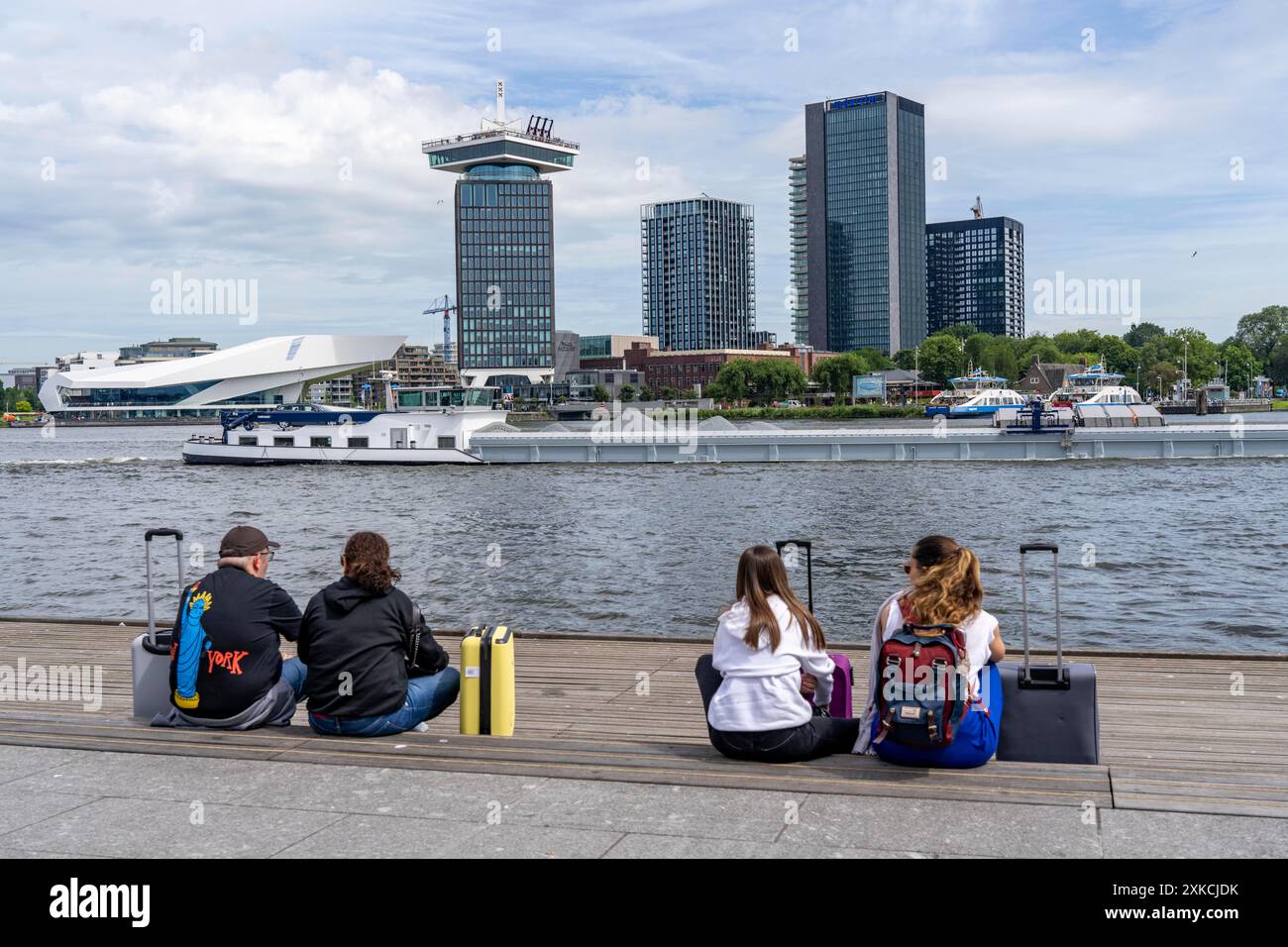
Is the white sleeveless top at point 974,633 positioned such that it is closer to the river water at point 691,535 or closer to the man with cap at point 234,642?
the man with cap at point 234,642

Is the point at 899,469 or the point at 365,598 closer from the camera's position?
the point at 365,598

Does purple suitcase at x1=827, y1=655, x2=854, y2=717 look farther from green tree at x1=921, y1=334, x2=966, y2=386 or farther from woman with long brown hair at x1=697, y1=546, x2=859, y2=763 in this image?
green tree at x1=921, y1=334, x2=966, y2=386

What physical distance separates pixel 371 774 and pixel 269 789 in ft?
1.68

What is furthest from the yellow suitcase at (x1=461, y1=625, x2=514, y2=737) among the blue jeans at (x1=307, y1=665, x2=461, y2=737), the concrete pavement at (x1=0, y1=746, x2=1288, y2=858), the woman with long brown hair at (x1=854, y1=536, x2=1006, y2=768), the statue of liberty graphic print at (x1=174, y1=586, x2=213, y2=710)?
the woman with long brown hair at (x1=854, y1=536, x2=1006, y2=768)

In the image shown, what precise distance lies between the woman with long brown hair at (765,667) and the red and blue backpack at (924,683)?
1.59 feet

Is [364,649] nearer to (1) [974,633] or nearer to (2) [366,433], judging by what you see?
(1) [974,633]

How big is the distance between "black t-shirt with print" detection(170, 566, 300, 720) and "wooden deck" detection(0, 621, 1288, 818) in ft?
0.74

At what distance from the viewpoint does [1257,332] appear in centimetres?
19500

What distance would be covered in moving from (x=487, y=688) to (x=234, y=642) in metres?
1.56

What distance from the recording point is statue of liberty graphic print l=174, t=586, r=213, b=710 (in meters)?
6.59

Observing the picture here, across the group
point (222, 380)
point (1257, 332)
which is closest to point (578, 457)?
point (222, 380)

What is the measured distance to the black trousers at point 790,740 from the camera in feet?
20.1

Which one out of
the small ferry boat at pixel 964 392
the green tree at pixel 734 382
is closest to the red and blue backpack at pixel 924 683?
the small ferry boat at pixel 964 392

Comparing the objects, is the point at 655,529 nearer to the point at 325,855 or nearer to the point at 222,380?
the point at 325,855
